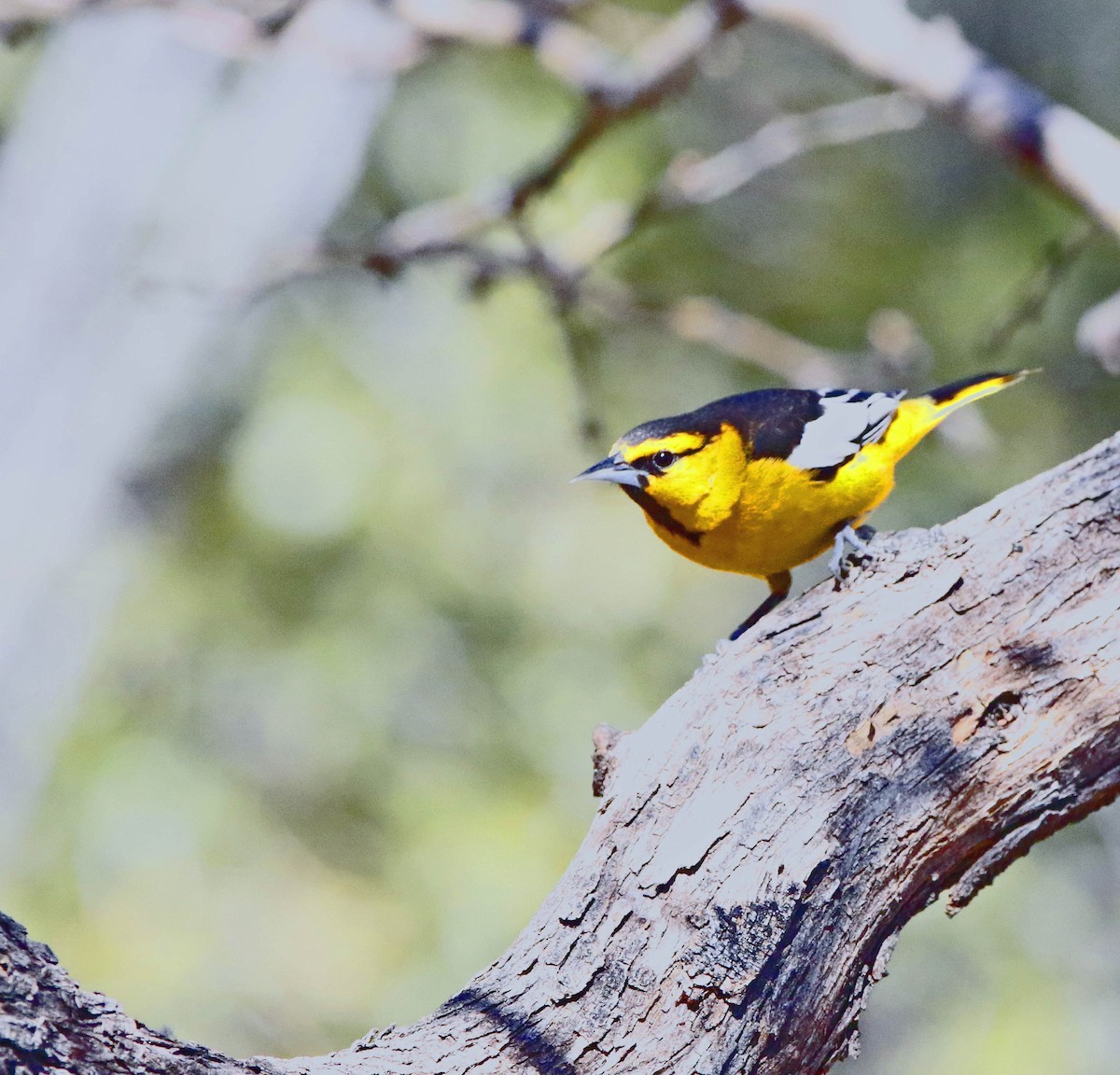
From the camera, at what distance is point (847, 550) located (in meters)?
3.88

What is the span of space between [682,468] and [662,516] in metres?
0.18

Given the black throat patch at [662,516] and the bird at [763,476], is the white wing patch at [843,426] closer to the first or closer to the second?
the bird at [763,476]

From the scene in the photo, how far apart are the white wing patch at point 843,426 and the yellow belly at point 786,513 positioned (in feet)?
0.15

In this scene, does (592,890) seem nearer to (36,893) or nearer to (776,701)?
(776,701)

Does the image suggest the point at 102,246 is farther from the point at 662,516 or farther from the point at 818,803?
the point at 818,803

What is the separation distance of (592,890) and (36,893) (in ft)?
27.8

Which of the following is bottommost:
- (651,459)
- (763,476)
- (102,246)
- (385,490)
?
(763,476)

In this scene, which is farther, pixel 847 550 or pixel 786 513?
pixel 786 513

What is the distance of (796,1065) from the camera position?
9.23ft

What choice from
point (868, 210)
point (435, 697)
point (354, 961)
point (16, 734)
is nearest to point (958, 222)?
point (868, 210)

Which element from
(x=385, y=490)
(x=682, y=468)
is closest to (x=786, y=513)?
(x=682, y=468)

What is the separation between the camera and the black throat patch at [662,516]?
424 centimetres

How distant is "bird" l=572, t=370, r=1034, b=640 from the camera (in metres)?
4.08

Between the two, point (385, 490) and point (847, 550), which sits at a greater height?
point (385, 490)
